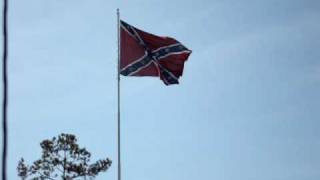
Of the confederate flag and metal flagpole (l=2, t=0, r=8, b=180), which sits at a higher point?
the confederate flag

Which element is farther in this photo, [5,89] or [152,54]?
[152,54]

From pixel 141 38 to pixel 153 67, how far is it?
1081 mm

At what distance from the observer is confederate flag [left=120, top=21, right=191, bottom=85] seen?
21719mm

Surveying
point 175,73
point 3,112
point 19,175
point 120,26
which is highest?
point 120,26

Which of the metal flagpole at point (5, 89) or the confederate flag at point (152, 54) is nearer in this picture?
the metal flagpole at point (5, 89)

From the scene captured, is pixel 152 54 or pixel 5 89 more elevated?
pixel 152 54

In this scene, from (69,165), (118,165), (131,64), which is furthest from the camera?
(69,165)

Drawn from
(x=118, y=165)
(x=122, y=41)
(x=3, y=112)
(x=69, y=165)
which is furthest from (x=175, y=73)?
(x=69, y=165)

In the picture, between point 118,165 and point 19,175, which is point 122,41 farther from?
point 19,175

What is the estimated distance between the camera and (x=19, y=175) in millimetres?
39594

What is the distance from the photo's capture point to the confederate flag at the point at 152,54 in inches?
855

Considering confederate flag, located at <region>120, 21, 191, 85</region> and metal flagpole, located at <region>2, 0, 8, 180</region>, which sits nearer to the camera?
metal flagpole, located at <region>2, 0, 8, 180</region>

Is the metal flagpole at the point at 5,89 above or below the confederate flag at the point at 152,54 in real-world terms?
below

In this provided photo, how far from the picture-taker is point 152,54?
72.6 ft
